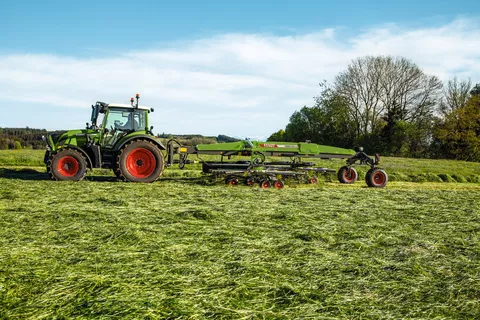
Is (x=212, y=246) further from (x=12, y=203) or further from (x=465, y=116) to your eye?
(x=465, y=116)

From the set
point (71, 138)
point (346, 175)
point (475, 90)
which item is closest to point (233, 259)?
point (71, 138)

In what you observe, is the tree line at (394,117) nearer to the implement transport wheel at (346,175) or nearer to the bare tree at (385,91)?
the bare tree at (385,91)

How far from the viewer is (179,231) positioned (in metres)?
5.02

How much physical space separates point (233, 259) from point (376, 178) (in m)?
8.56

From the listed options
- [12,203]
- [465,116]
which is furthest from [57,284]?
[465,116]

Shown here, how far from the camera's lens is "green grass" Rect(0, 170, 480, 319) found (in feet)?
9.57

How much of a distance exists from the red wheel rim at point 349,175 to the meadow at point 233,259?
435 cm

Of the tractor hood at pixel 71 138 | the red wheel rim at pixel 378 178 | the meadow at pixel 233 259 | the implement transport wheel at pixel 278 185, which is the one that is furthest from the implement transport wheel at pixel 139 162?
the red wheel rim at pixel 378 178

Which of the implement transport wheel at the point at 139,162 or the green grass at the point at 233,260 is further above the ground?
the implement transport wheel at the point at 139,162

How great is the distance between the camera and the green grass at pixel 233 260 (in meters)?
2.92

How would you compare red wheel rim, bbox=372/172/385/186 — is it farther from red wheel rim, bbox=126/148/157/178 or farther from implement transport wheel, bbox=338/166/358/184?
red wheel rim, bbox=126/148/157/178

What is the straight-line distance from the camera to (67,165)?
388 inches

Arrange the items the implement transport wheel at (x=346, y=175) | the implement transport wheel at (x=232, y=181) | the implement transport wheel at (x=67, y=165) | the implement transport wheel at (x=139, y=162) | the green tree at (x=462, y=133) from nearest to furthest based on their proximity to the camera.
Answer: the implement transport wheel at (x=67, y=165)
the implement transport wheel at (x=139, y=162)
the implement transport wheel at (x=232, y=181)
the implement transport wheel at (x=346, y=175)
the green tree at (x=462, y=133)

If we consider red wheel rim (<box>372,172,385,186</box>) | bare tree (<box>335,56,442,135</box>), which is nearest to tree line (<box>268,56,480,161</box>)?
bare tree (<box>335,56,442,135</box>)
